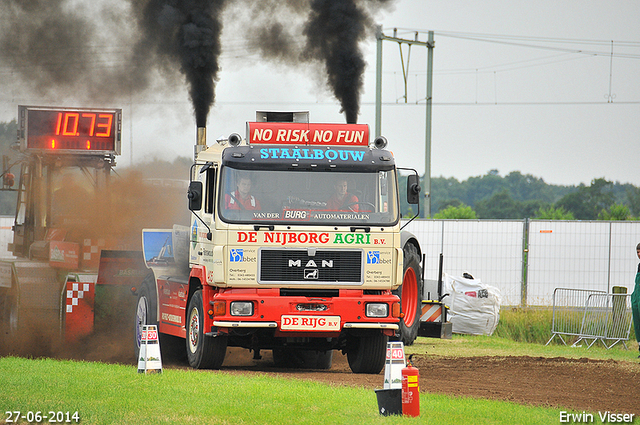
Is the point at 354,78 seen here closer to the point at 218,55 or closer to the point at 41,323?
the point at 218,55

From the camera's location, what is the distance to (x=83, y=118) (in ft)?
49.7

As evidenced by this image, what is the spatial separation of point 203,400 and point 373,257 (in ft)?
10.8

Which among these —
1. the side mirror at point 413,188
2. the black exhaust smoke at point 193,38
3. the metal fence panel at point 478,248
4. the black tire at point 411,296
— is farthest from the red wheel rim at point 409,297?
the metal fence panel at point 478,248

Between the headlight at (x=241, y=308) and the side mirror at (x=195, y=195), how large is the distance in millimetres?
1349

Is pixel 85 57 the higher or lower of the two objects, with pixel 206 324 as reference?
higher

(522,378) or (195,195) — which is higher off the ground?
(195,195)

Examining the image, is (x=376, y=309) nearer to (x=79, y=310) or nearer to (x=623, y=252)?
(x=79, y=310)

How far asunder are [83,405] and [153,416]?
88cm

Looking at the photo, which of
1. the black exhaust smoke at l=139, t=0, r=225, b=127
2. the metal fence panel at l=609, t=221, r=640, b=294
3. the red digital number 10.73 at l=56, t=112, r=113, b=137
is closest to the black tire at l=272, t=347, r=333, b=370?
the black exhaust smoke at l=139, t=0, r=225, b=127

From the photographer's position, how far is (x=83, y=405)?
808 centimetres

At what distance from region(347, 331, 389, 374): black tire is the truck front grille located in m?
1.10

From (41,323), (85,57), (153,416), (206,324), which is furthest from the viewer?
(85,57)

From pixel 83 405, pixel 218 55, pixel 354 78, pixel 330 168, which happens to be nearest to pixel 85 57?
pixel 218 55

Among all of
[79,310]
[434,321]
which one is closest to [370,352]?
[434,321]
